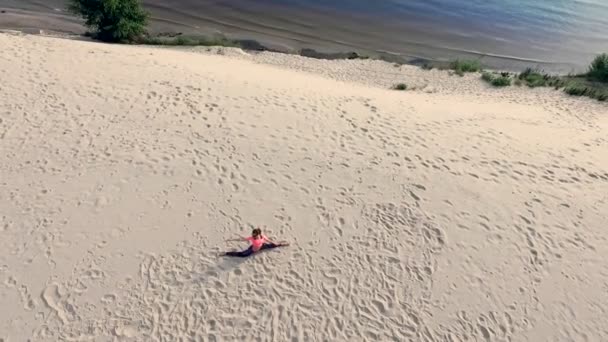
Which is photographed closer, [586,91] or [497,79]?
[586,91]

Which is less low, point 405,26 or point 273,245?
point 405,26

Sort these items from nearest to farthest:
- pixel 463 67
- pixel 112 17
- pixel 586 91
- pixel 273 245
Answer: pixel 273 245, pixel 586 91, pixel 112 17, pixel 463 67

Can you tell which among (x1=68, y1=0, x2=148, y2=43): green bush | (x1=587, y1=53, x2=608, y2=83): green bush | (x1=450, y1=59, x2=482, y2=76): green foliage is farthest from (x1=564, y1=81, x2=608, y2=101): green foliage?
(x1=68, y1=0, x2=148, y2=43): green bush

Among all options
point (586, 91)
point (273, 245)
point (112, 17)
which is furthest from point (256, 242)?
point (586, 91)

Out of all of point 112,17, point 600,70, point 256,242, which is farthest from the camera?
point 600,70

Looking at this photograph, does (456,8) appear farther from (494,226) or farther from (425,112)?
(494,226)

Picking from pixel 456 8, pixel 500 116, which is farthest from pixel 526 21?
pixel 500 116

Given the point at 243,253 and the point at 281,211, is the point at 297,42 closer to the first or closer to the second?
the point at 281,211
